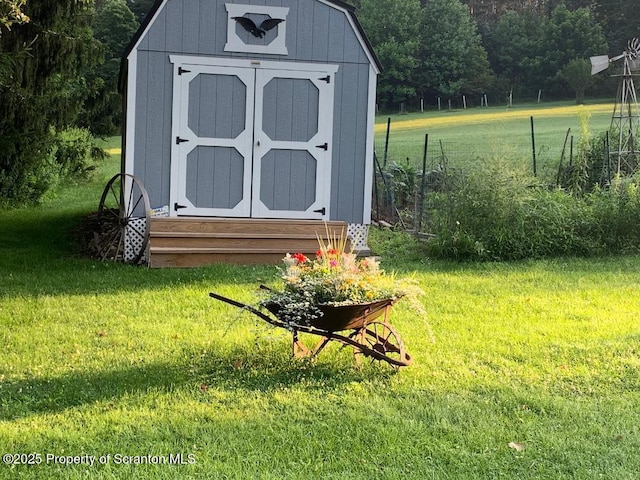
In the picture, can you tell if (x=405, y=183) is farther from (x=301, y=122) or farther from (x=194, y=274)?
(x=194, y=274)

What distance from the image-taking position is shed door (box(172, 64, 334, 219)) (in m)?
9.41

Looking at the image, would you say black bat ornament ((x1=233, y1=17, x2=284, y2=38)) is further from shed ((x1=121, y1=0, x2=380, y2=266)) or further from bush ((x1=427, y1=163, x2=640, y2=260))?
bush ((x1=427, y1=163, x2=640, y2=260))

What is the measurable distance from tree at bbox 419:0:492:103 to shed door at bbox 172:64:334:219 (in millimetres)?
23344

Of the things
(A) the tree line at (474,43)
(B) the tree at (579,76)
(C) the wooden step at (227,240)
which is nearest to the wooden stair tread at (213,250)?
(C) the wooden step at (227,240)

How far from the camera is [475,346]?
5242mm

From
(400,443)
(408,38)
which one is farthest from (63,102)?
(408,38)

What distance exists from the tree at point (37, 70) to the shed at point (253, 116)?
1498 mm

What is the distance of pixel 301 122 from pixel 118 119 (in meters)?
8.41

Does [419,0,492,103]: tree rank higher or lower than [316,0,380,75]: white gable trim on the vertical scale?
higher

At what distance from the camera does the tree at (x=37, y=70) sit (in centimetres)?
969

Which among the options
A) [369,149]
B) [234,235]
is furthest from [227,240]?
[369,149]

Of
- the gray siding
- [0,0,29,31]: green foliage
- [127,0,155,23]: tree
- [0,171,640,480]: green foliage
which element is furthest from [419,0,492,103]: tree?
[0,0,29,31]: green foliage

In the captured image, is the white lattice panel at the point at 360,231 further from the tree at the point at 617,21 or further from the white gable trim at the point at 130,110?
the tree at the point at 617,21

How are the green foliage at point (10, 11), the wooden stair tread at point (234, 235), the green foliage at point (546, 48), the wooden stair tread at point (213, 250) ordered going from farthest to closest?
1. the green foliage at point (546, 48)
2. the wooden stair tread at point (234, 235)
3. the wooden stair tread at point (213, 250)
4. the green foliage at point (10, 11)
